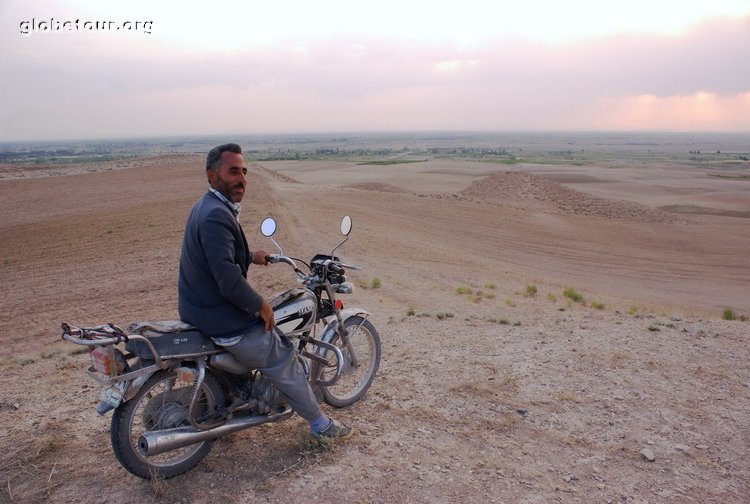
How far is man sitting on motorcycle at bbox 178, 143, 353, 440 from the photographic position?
12.3 ft

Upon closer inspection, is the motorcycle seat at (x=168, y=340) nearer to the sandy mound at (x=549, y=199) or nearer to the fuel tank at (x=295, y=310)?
the fuel tank at (x=295, y=310)

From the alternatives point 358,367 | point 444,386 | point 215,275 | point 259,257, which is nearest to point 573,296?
point 444,386

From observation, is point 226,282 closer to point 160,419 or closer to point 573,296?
point 160,419

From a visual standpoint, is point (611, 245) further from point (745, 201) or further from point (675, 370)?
point (745, 201)

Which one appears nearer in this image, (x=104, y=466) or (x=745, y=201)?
(x=104, y=466)

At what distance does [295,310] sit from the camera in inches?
178

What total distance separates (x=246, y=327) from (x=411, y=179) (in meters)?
60.2

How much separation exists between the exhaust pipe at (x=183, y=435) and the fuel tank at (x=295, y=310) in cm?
72

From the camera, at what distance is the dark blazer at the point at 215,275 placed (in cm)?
373

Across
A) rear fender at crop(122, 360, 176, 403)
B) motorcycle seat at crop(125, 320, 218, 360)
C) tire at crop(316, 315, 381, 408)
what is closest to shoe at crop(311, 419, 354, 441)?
tire at crop(316, 315, 381, 408)

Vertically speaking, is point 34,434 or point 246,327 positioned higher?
point 246,327

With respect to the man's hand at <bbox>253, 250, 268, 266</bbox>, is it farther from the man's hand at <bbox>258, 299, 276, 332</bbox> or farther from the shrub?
the shrub

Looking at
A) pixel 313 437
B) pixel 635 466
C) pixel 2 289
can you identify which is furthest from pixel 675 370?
pixel 2 289

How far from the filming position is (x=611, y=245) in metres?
24.6
